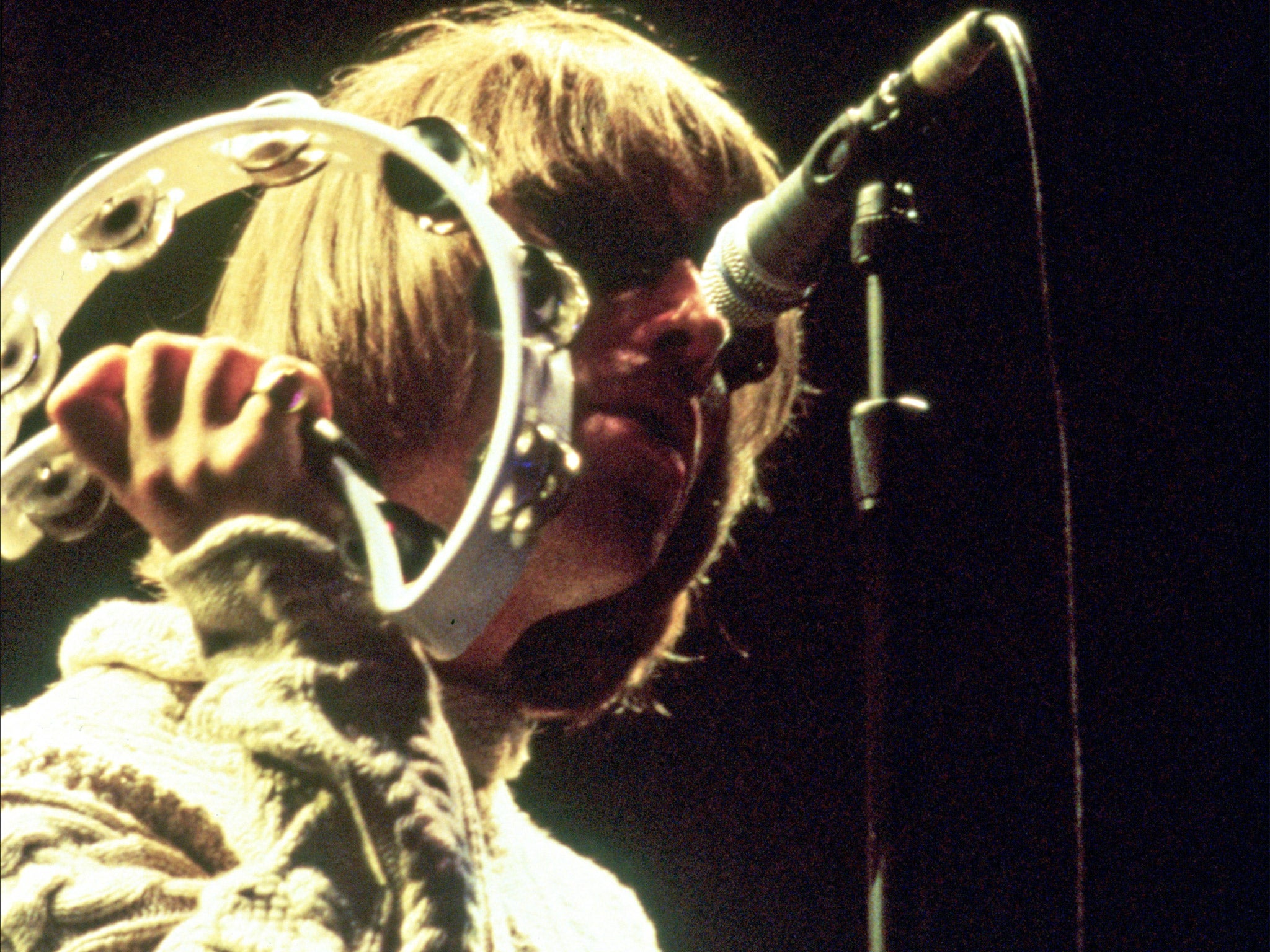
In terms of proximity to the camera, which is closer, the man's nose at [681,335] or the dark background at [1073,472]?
the man's nose at [681,335]

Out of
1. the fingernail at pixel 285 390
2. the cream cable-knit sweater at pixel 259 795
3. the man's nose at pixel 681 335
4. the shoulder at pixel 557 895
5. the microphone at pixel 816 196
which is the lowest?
the shoulder at pixel 557 895

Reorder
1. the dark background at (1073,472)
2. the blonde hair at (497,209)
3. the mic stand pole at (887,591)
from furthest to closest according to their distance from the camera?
the dark background at (1073,472)
the blonde hair at (497,209)
the mic stand pole at (887,591)

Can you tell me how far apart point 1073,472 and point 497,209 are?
2.04ft

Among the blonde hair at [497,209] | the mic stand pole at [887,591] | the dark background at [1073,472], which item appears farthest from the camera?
the dark background at [1073,472]

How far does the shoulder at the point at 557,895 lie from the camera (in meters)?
0.85

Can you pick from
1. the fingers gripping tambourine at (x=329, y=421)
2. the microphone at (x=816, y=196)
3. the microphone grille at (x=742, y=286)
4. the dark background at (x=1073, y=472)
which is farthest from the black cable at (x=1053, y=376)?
the dark background at (x=1073, y=472)

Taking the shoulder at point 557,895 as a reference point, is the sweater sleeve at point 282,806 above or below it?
above

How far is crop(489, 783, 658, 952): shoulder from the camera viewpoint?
2.80 ft

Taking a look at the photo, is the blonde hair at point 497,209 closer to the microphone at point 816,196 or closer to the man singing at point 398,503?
the man singing at point 398,503

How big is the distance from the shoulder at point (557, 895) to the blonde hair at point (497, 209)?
107 millimetres

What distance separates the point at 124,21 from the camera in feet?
3.84

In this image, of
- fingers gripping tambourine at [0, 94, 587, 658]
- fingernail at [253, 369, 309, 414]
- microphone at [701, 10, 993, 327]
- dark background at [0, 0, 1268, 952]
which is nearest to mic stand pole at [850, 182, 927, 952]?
microphone at [701, 10, 993, 327]

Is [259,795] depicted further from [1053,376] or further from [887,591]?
[1053,376]

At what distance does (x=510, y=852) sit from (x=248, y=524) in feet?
1.28
